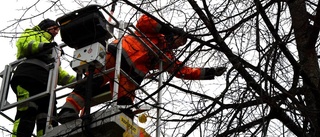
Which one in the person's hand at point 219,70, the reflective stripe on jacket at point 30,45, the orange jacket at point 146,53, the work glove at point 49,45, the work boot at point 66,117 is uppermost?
the reflective stripe on jacket at point 30,45

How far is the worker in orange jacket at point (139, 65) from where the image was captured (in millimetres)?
6031

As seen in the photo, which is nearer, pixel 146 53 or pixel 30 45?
pixel 146 53

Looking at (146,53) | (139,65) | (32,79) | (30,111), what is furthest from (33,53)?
(146,53)

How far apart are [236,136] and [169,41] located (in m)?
1.01

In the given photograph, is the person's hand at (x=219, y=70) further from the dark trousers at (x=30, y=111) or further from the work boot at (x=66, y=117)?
the dark trousers at (x=30, y=111)

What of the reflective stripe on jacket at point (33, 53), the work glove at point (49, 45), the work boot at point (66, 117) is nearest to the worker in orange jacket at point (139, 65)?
the work boot at point (66, 117)

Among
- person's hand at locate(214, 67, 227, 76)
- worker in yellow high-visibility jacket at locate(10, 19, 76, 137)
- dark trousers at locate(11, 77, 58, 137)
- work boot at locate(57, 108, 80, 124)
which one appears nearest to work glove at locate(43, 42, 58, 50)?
worker in yellow high-visibility jacket at locate(10, 19, 76, 137)

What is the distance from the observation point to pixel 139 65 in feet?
23.8

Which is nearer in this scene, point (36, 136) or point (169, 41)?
point (169, 41)

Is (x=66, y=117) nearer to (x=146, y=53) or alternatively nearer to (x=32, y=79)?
(x=146, y=53)

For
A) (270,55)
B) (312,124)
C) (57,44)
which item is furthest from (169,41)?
(57,44)

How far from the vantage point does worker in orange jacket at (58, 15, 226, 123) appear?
603 cm

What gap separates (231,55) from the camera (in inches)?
224

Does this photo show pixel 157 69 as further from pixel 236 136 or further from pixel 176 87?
pixel 236 136
